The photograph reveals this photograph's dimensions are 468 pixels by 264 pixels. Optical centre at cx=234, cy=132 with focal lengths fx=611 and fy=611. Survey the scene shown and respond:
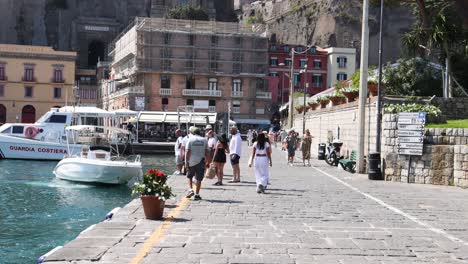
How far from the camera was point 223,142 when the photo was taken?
700 inches

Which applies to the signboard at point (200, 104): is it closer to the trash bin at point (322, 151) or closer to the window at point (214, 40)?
the window at point (214, 40)

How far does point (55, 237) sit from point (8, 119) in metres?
71.1

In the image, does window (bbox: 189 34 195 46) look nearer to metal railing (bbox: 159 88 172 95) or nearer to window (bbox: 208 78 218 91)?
window (bbox: 208 78 218 91)

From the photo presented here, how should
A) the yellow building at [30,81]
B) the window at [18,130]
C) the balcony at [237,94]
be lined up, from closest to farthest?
the window at [18,130] < the balcony at [237,94] < the yellow building at [30,81]

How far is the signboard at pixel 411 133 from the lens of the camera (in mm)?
18859

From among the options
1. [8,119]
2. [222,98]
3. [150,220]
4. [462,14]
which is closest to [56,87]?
[8,119]

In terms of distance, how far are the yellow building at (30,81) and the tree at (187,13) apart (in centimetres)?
1941

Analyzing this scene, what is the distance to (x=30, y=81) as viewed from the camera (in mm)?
80562

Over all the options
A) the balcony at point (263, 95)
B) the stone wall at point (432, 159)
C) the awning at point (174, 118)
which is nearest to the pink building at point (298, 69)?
the balcony at point (263, 95)

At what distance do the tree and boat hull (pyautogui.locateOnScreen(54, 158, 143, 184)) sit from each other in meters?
71.2

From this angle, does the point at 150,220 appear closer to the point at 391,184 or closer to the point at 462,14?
the point at 462,14

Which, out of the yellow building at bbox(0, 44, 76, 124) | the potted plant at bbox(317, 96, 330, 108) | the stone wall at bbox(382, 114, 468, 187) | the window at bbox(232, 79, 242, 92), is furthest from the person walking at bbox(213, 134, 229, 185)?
the yellow building at bbox(0, 44, 76, 124)

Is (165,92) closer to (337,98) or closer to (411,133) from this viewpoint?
(337,98)

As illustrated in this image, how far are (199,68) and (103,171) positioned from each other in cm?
5085
